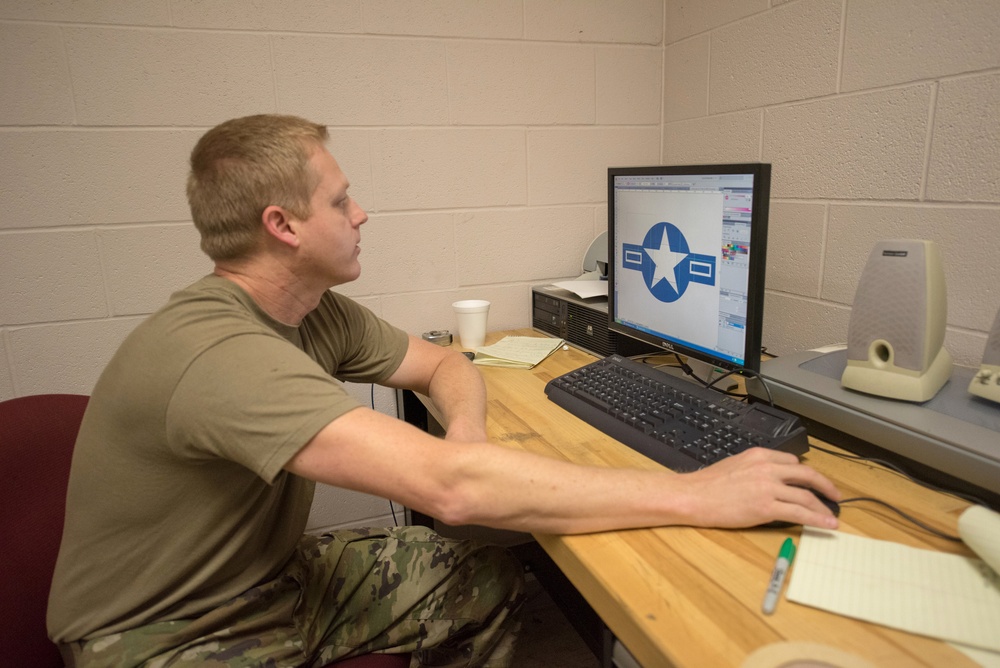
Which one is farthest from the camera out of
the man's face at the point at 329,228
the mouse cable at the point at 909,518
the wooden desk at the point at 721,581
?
the man's face at the point at 329,228

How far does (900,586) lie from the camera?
710 millimetres

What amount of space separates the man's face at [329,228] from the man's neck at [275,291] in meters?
0.04

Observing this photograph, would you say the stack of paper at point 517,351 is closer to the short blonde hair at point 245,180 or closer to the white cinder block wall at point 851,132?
the white cinder block wall at point 851,132

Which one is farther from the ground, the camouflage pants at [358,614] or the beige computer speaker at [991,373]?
the beige computer speaker at [991,373]

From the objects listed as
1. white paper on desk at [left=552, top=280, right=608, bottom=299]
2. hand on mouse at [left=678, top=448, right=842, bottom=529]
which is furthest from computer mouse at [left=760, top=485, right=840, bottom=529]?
white paper on desk at [left=552, top=280, right=608, bottom=299]

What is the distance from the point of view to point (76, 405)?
1.16m

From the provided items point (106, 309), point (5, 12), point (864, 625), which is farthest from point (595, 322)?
point (5, 12)

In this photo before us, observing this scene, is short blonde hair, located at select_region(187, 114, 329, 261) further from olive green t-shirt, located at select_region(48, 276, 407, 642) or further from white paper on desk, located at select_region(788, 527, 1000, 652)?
white paper on desk, located at select_region(788, 527, 1000, 652)

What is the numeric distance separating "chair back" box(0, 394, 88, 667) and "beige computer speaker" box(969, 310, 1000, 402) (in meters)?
1.52

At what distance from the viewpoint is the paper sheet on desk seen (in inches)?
25.5

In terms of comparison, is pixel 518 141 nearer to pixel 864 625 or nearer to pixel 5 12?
pixel 5 12

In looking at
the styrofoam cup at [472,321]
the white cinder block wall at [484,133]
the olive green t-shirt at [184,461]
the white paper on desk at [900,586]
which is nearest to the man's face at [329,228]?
the olive green t-shirt at [184,461]

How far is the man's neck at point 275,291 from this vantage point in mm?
1090

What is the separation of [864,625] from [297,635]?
33.5 inches
